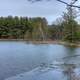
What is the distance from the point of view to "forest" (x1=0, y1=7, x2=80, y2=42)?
141 ft

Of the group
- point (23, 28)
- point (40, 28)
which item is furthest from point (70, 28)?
point (23, 28)

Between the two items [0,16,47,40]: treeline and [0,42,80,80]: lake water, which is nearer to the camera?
[0,42,80,80]: lake water

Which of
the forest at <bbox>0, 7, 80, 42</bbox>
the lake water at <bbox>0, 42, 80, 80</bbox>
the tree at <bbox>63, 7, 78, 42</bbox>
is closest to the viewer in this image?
the lake water at <bbox>0, 42, 80, 80</bbox>

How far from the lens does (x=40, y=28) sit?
53.6 metres

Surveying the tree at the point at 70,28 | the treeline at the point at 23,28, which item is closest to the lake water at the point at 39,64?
the tree at the point at 70,28

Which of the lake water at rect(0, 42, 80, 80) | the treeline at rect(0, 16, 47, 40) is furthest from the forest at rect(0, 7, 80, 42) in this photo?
the lake water at rect(0, 42, 80, 80)

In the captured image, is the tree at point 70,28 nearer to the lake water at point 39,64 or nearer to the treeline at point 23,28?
the treeline at point 23,28

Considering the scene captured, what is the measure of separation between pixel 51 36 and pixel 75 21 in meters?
8.96

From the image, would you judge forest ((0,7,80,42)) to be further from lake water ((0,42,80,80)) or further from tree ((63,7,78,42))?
lake water ((0,42,80,80))

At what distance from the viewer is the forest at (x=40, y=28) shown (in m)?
43.1

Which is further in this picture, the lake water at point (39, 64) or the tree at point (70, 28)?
the tree at point (70, 28)

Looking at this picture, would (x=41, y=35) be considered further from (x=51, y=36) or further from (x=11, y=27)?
(x=11, y=27)

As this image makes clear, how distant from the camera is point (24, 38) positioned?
54781 millimetres

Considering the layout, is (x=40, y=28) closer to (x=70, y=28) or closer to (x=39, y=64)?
(x=70, y=28)
